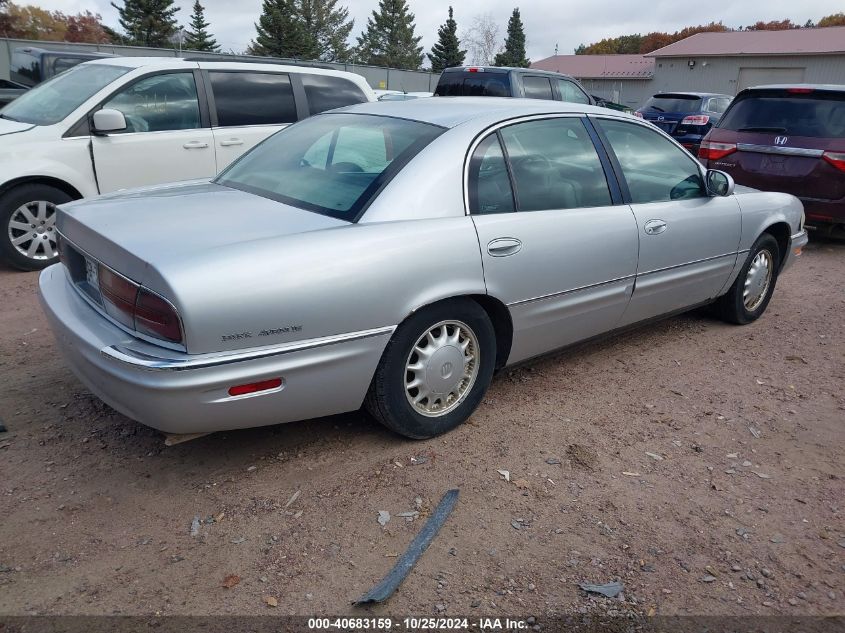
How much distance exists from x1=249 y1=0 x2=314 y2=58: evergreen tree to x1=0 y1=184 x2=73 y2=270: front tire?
47.6 m

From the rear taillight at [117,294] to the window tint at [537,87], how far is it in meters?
8.99

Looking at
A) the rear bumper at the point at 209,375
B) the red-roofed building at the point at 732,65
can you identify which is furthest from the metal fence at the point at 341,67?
the rear bumper at the point at 209,375

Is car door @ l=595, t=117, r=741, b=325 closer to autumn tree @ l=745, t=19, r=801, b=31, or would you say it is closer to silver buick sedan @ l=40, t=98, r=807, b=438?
silver buick sedan @ l=40, t=98, r=807, b=438

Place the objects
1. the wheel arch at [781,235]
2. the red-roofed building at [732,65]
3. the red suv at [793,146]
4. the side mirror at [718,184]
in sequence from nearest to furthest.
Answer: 1. the side mirror at [718,184]
2. the wheel arch at [781,235]
3. the red suv at [793,146]
4. the red-roofed building at [732,65]

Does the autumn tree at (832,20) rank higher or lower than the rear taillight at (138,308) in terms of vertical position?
higher

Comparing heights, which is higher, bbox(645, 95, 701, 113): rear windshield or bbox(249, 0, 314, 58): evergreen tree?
bbox(249, 0, 314, 58): evergreen tree

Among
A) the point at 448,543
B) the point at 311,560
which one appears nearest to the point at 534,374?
the point at 448,543

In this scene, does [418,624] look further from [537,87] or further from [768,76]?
[768,76]

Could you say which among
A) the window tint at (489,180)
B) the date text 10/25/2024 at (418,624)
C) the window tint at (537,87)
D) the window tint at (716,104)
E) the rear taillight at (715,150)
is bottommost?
the date text 10/25/2024 at (418,624)

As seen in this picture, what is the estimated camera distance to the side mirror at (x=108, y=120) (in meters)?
5.75

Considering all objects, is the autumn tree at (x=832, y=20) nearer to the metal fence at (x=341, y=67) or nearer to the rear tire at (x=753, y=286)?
the metal fence at (x=341, y=67)

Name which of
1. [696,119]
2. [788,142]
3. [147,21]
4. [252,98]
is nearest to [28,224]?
[252,98]

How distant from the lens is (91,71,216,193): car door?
6105 mm

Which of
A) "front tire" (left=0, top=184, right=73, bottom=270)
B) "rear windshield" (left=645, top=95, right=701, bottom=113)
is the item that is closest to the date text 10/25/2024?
"front tire" (left=0, top=184, right=73, bottom=270)
